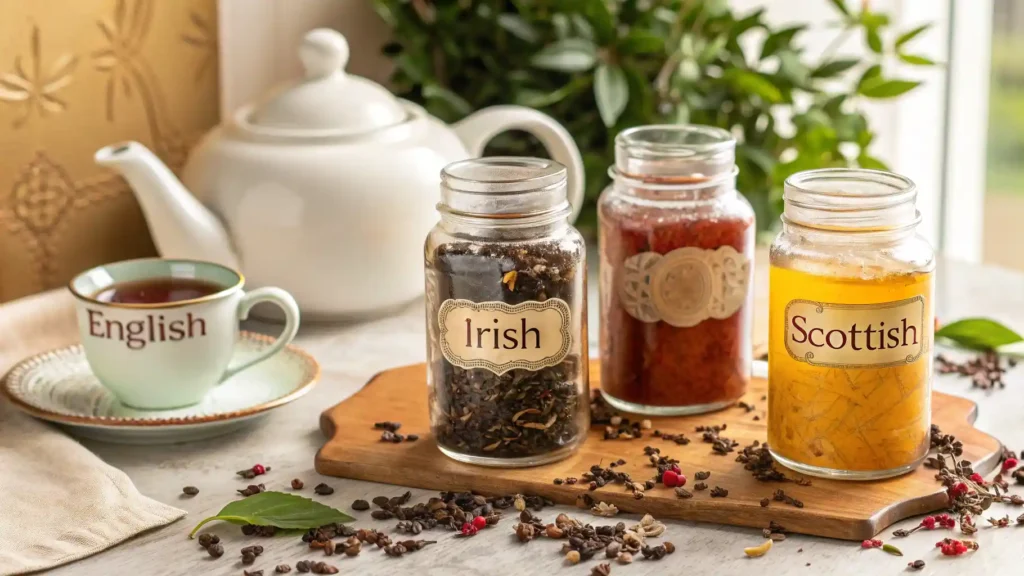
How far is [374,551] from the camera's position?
901 millimetres

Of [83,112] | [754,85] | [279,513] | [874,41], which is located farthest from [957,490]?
[83,112]

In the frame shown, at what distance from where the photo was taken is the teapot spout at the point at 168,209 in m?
1.28

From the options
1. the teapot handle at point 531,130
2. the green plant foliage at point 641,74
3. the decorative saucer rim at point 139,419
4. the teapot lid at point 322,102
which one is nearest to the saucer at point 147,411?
the decorative saucer rim at point 139,419

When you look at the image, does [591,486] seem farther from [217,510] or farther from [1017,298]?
[1017,298]

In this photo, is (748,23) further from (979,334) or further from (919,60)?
(979,334)

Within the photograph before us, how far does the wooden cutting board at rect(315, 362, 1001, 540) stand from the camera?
0.92 meters

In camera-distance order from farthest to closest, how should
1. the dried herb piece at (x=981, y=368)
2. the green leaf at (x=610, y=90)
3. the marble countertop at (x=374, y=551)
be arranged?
the green leaf at (x=610, y=90)
the dried herb piece at (x=981, y=368)
the marble countertop at (x=374, y=551)

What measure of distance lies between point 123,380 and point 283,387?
0.15m

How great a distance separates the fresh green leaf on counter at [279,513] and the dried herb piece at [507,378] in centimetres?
13

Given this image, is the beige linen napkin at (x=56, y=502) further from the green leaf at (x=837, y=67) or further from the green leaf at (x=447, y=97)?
the green leaf at (x=837, y=67)

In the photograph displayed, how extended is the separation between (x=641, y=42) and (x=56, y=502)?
34.9 inches

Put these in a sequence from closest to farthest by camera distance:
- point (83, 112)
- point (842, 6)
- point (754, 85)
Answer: point (83, 112)
point (754, 85)
point (842, 6)

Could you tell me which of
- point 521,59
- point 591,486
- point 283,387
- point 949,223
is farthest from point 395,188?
point 949,223

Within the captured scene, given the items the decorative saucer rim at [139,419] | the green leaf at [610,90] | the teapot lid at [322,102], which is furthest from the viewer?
the green leaf at [610,90]
